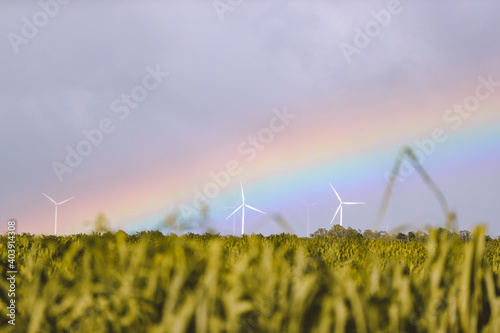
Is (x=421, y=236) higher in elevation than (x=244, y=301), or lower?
higher

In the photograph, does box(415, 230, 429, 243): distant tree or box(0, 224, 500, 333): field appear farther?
box(415, 230, 429, 243): distant tree

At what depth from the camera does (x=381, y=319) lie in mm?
2336

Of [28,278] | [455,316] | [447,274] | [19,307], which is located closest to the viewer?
[455,316]

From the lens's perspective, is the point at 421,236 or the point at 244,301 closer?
the point at 244,301

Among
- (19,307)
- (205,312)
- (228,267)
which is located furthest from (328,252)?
(205,312)

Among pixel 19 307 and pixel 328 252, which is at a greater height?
pixel 328 252

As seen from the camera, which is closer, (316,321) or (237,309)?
(237,309)

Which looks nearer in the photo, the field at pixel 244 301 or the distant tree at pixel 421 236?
the field at pixel 244 301

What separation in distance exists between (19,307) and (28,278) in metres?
0.39

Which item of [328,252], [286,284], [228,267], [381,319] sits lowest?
[381,319]

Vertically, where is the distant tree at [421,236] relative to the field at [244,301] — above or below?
above

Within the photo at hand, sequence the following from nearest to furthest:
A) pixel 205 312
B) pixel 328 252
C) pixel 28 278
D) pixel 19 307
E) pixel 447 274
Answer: pixel 205 312 → pixel 447 274 → pixel 19 307 → pixel 28 278 → pixel 328 252

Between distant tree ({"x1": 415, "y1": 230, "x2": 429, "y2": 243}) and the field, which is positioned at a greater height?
distant tree ({"x1": 415, "y1": 230, "x2": 429, "y2": 243})

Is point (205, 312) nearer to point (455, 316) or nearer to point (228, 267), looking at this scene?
point (228, 267)
